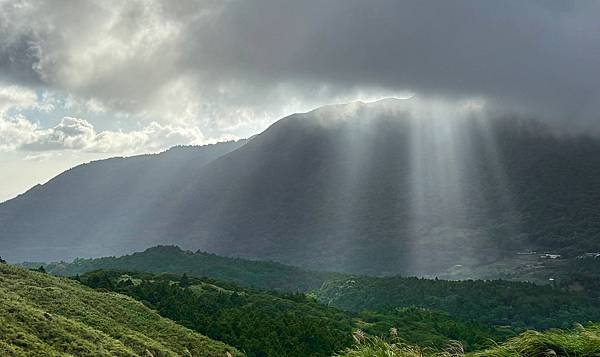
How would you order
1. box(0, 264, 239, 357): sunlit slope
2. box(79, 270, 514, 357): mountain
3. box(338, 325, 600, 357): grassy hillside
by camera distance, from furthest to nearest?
1. box(79, 270, 514, 357): mountain
2. box(0, 264, 239, 357): sunlit slope
3. box(338, 325, 600, 357): grassy hillside

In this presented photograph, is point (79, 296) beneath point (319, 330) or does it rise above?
above

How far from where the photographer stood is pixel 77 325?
3316 cm

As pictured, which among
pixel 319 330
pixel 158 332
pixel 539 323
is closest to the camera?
pixel 158 332

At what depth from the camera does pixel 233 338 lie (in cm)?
5125

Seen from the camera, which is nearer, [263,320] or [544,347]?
[544,347]

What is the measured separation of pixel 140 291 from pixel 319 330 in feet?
70.1

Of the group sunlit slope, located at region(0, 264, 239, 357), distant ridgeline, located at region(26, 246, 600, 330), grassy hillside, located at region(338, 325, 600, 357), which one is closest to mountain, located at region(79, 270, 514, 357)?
grassy hillside, located at region(338, 325, 600, 357)

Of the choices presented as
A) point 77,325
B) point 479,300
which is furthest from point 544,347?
point 479,300

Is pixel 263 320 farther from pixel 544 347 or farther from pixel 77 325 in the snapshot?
pixel 544 347

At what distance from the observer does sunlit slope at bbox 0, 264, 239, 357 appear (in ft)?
93.4

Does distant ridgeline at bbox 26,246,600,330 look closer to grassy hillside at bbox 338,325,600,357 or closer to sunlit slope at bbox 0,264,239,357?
sunlit slope at bbox 0,264,239,357

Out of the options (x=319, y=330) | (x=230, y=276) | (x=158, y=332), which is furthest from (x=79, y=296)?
(x=230, y=276)

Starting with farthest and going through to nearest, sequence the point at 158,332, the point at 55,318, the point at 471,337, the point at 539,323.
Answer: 1. the point at 539,323
2. the point at 471,337
3. the point at 158,332
4. the point at 55,318

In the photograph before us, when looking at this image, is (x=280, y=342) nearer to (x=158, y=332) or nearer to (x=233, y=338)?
(x=233, y=338)
